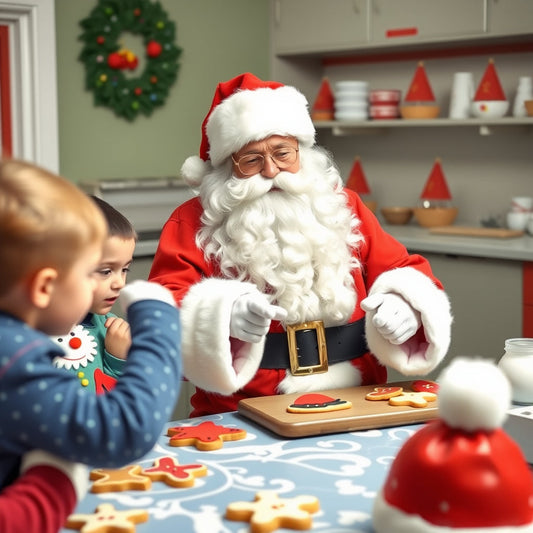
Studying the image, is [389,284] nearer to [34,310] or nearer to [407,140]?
[34,310]

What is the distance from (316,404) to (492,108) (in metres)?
2.43

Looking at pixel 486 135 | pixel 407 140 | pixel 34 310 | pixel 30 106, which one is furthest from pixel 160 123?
pixel 34 310

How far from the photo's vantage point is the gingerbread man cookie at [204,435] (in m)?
1.34

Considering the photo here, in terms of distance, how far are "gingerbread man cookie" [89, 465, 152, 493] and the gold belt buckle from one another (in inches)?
21.9

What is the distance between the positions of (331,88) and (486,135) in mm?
927

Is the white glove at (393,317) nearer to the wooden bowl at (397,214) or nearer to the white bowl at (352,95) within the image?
the wooden bowl at (397,214)

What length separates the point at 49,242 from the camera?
0.87m

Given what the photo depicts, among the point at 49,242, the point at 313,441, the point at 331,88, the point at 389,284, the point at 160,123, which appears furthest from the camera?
the point at 331,88

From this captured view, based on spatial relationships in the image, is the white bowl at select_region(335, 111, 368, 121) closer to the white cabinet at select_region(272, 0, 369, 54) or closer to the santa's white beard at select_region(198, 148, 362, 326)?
the white cabinet at select_region(272, 0, 369, 54)

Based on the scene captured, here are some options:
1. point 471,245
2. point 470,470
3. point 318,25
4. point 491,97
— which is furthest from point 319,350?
point 318,25

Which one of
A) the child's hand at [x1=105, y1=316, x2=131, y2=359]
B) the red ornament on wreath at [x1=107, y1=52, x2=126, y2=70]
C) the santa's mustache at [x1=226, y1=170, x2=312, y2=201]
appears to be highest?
the red ornament on wreath at [x1=107, y1=52, x2=126, y2=70]

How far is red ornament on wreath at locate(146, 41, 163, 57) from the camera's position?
3.96 metres

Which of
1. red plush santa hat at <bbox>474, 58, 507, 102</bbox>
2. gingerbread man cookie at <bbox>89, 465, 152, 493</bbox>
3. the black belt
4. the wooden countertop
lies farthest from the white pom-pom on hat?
red plush santa hat at <bbox>474, 58, 507, 102</bbox>

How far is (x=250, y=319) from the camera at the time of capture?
4.90 feet
